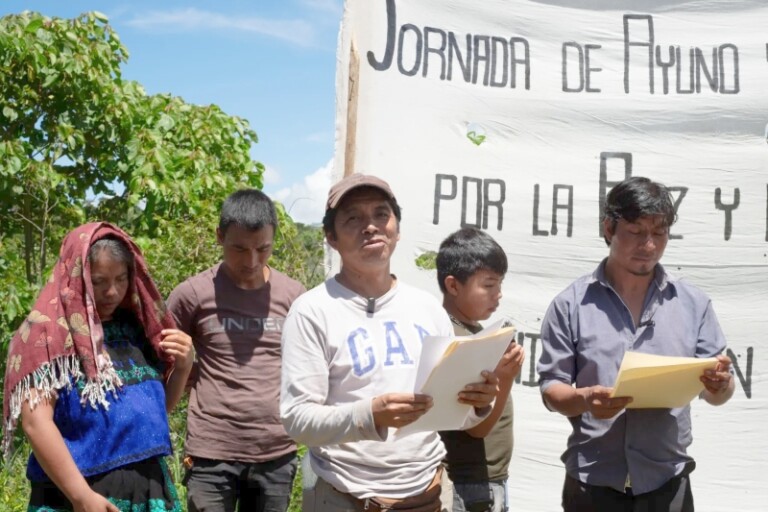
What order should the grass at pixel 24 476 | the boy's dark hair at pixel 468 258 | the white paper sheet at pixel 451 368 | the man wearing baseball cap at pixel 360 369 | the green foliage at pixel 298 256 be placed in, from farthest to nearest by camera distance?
the green foliage at pixel 298 256 < the grass at pixel 24 476 < the boy's dark hair at pixel 468 258 < the man wearing baseball cap at pixel 360 369 < the white paper sheet at pixel 451 368

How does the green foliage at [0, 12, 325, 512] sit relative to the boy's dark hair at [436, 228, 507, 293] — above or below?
above

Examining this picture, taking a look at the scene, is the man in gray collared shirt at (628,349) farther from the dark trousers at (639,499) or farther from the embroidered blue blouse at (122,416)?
the embroidered blue blouse at (122,416)

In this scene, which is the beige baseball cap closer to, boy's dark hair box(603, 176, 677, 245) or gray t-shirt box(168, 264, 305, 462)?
boy's dark hair box(603, 176, 677, 245)

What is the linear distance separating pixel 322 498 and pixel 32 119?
4.59 m

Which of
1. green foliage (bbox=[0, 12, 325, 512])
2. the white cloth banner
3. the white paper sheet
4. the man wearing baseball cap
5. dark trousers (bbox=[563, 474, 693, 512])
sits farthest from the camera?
green foliage (bbox=[0, 12, 325, 512])

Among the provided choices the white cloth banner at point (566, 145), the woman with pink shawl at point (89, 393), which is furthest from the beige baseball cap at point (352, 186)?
the white cloth banner at point (566, 145)

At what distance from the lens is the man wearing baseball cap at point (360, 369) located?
2305mm

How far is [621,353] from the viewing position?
9.14 ft

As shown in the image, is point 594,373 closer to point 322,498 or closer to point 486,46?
point 322,498

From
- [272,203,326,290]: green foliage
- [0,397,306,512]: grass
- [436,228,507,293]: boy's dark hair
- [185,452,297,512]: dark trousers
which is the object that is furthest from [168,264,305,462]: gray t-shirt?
[272,203,326,290]: green foliage

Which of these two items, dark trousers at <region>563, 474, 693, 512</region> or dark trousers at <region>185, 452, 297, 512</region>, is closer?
dark trousers at <region>563, 474, 693, 512</region>

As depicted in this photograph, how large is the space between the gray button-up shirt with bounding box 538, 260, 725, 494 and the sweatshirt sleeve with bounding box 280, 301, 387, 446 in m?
0.78

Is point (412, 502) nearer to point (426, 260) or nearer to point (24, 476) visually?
point (426, 260)

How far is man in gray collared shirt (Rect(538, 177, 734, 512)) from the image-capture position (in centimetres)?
274
